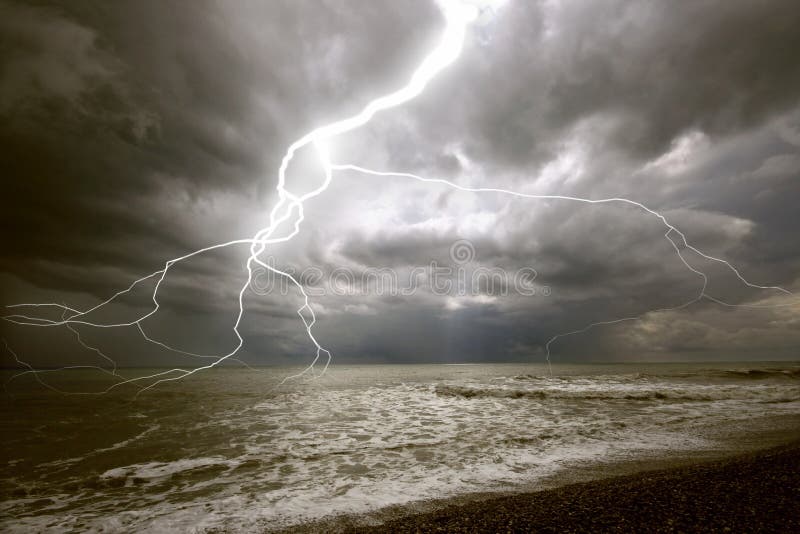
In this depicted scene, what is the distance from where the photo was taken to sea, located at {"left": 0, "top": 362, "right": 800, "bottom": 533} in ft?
17.7

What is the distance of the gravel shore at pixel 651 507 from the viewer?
12.2 ft

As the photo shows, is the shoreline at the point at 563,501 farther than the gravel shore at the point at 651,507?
Yes

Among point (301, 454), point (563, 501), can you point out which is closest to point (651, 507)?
point (563, 501)

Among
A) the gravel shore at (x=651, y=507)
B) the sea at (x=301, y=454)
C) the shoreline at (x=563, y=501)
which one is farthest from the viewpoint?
the sea at (x=301, y=454)

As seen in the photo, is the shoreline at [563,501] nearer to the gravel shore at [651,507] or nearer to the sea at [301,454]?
the gravel shore at [651,507]

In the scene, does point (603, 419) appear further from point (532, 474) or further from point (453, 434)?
point (532, 474)

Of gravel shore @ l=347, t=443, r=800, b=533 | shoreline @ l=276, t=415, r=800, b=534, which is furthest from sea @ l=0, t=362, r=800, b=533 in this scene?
gravel shore @ l=347, t=443, r=800, b=533

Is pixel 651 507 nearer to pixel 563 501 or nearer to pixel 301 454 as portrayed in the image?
pixel 563 501

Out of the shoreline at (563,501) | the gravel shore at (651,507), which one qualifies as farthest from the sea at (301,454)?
the gravel shore at (651,507)

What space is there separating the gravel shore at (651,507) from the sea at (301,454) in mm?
1132

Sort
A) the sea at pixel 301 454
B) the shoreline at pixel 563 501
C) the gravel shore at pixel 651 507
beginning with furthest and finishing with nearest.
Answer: the sea at pixel 301 454 → the shoreline at pixel 563 501 → the gravel shore at pixel 651 507

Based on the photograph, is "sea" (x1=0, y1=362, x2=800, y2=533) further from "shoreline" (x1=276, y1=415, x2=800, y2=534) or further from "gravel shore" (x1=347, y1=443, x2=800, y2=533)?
"gravel shore" (x1=347, y1=443, x2=800, y2=533)

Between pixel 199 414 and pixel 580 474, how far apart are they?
14.6 meters

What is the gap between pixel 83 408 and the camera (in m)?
16.6
